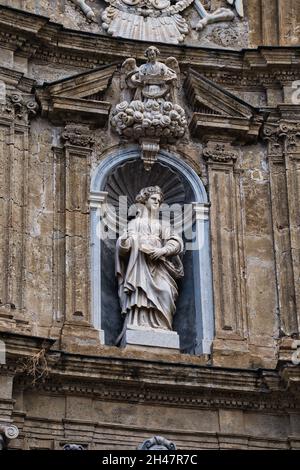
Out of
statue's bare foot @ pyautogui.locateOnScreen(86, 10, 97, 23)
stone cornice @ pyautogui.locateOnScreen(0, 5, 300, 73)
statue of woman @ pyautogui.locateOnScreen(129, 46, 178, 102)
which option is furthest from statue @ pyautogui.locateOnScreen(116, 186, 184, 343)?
statue's bare foot @ pyautogui.locateOnScreen(86, 10, 97, 23)

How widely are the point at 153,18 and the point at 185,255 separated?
2795 mm

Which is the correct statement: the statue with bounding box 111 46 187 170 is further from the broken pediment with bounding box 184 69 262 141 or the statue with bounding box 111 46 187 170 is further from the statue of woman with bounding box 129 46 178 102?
the broken pediment with bounding box 184 69 262 141

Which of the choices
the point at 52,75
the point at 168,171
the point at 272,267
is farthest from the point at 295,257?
the point at 52,75

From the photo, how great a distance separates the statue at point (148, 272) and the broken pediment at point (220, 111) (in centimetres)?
125

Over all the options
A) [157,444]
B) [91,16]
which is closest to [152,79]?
[91,16]

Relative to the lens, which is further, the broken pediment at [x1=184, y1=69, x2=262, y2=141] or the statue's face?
the broken pediment at [x1=184, y1=69, x2=262, y2=141]

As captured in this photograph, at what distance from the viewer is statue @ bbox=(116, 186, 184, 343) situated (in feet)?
62.7

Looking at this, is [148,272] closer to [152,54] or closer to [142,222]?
[142,222]

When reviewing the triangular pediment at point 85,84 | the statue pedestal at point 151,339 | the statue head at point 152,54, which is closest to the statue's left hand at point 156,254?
the statue pedestal at point 151,339

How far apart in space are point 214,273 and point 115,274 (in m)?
1.00

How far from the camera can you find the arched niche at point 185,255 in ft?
63.2

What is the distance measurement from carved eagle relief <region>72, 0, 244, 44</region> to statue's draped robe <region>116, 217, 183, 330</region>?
232 centimetres

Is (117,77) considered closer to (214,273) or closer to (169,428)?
(214,273)

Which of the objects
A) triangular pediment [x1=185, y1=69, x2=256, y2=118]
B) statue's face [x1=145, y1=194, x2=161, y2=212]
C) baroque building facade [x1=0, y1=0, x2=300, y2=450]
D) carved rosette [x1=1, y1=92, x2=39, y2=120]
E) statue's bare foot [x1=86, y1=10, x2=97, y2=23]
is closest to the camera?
baroque building facade [x1=0, y1=0, x2=300, y2=450]
